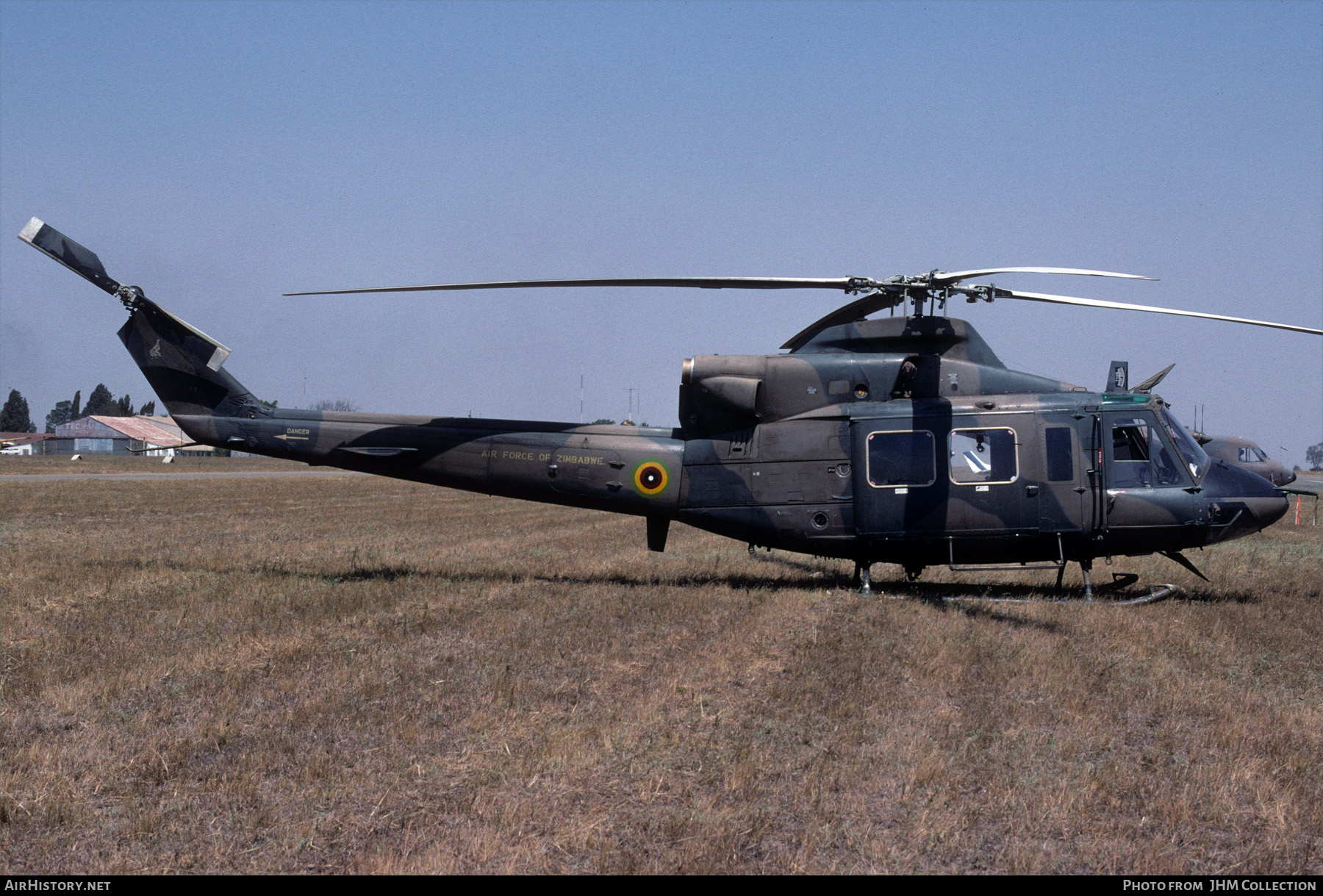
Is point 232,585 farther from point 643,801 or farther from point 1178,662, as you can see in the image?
point 1178,662

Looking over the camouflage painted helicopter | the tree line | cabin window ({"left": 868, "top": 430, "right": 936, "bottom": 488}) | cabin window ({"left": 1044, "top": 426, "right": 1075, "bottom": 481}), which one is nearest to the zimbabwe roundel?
the camouflage painted helicopter

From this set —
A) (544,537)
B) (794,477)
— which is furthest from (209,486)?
(794,477)

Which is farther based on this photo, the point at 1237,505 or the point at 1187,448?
the point at 1187,448

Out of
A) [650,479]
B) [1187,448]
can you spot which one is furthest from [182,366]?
[1187,448]

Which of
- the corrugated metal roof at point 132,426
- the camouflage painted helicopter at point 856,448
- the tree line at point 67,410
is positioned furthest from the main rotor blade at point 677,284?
the tree line at point 67,410

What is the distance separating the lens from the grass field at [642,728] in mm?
4555

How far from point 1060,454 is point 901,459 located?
2.07 m

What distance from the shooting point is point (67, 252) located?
1326cm

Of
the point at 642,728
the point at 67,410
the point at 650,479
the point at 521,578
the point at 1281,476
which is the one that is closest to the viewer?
the point at 642,728

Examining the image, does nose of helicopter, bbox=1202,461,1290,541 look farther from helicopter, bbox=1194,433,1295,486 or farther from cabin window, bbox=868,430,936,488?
helicopter, bbox=1194,433,1295,486

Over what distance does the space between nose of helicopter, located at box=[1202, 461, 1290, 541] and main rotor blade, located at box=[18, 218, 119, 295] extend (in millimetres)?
16125

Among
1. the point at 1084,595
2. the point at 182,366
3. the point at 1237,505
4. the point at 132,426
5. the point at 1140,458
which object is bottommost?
the point at 1084,595

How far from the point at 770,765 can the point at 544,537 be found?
15166mm

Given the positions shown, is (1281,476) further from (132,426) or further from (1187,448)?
(132,426)
